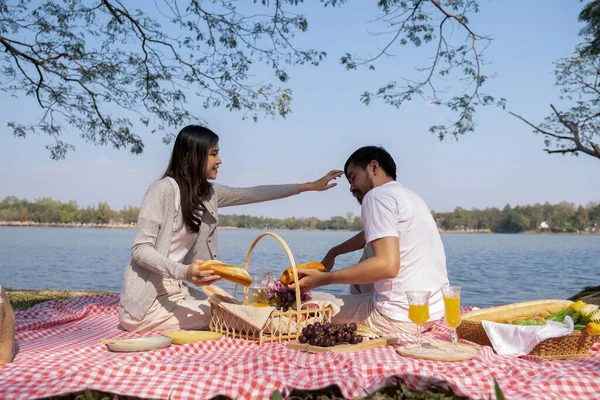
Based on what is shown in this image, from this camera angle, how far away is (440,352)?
9.73 feet

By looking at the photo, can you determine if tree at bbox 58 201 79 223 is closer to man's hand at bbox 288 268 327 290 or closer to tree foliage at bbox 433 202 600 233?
tree foliage at bbox 433 202 600 233

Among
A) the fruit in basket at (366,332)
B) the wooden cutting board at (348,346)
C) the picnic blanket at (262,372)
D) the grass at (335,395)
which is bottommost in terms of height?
the grass at (335,395)

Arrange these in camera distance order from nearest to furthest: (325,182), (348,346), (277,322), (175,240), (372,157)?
(348,346)
(277,322)
(372,157)
(175,240)
(325,182)

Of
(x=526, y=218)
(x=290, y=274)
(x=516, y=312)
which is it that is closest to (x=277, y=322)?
(x=290, y=274)

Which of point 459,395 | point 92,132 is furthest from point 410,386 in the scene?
point 92,132

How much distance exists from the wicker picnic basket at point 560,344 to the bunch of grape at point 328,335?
0.71 meters

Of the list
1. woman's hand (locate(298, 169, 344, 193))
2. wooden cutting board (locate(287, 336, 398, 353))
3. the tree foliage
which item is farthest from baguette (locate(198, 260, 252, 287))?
the tree foliage

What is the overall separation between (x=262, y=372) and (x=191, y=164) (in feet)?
5.50

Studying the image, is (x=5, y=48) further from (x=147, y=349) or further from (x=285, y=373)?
(x=285, y=373)

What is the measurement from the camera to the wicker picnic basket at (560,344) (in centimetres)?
322

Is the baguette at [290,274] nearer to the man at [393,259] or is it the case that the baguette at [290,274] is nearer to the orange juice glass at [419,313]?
the man at [393,259]

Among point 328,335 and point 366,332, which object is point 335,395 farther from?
point 366,332

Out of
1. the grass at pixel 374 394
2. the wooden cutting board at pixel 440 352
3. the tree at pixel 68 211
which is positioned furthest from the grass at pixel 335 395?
the tree at pixel 68 211

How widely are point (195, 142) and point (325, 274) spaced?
127 cm
